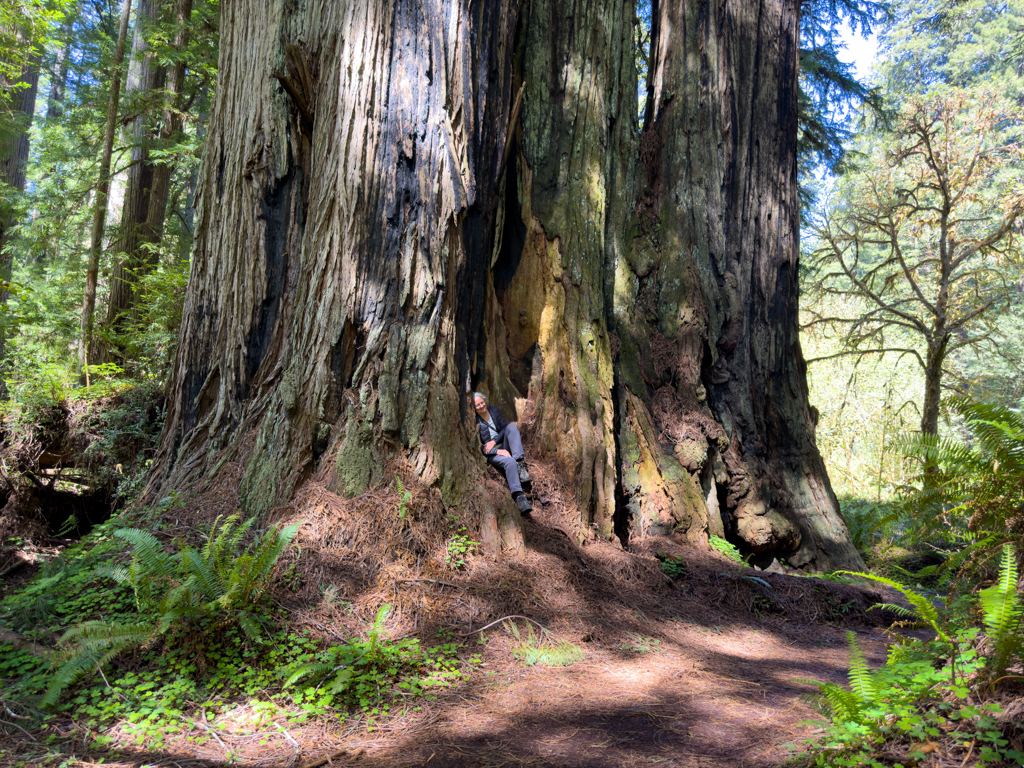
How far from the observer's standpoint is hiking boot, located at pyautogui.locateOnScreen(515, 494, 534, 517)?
537 centimetres

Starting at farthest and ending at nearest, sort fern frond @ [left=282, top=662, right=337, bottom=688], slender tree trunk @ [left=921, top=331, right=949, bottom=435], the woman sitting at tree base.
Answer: slender tree trunk @ [left=921, top=331, right=949, bottom=435], the woman sitting at tree base, fern frond @ [left=282, top=662, right=337, bottom=688]

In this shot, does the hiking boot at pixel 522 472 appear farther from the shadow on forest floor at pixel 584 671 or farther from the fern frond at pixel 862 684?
the fern frond at pixel 862 684

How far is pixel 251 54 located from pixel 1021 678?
284 inches

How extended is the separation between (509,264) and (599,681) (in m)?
4.36

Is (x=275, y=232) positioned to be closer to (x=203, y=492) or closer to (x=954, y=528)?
(x=203, y=492)

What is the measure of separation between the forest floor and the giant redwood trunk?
2.05ft

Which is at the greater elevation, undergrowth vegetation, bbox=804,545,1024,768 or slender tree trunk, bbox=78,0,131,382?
slender tree trunk, bbox=78,0,131,382

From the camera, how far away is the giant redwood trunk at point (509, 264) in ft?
15.9

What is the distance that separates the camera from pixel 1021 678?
6.72 feet

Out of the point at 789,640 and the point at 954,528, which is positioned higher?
the point at 954,528

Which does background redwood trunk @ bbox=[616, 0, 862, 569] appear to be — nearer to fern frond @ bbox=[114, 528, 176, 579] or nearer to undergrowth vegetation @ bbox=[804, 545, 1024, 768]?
undergrowth vegetation @ bbox=[804, 545, 1024, 768]

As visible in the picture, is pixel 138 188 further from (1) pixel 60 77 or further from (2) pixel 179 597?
(1) pixel 60 77

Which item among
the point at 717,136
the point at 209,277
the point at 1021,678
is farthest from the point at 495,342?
the point at 1021,678

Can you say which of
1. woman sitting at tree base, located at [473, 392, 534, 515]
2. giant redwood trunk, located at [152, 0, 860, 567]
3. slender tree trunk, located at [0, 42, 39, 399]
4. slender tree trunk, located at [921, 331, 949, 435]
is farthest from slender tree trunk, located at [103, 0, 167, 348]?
slender tree trunk, located at [921, 331, 949, 435]
